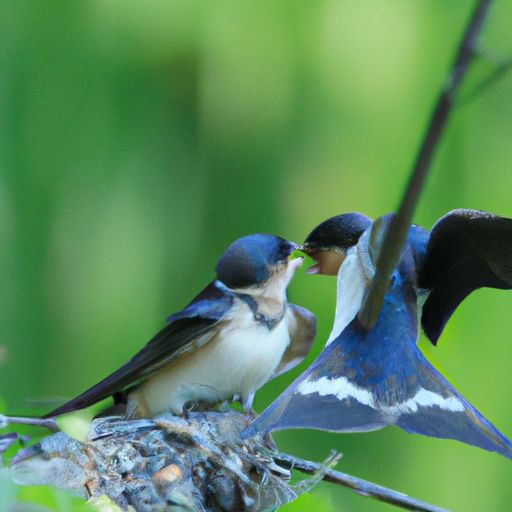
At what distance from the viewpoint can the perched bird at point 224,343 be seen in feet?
3.73

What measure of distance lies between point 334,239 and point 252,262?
0.29 ft

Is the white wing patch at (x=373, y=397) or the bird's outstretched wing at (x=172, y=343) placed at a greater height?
the white wing patch at (x=373, y=397)

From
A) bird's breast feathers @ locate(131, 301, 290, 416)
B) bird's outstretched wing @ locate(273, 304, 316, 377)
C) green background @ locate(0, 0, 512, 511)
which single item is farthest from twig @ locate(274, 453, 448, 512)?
green background @ locate(0, 0, 512, 511)

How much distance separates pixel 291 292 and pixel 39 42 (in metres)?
0.61

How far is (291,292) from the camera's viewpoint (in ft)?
5.83

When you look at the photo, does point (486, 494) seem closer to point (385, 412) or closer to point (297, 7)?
point (297, 7)

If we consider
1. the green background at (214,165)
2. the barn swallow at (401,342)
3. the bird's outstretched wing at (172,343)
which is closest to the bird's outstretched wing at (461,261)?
the barn swallow at (401,342)

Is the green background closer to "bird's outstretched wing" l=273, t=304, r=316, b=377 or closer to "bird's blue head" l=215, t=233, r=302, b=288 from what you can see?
"bird's outstretched wing" l=273, t=304, r=316, b=377

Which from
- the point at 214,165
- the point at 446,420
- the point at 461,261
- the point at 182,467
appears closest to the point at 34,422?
the point at 182,467

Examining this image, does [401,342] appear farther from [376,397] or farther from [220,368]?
[220,368]

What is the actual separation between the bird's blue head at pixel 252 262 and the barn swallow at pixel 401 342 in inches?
2.8

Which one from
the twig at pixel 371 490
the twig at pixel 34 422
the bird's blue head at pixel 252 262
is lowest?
the twig at pixel 371 490

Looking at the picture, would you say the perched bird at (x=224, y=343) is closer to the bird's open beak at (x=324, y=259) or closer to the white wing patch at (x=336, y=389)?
the bird's open beak at (x=324, y=259)

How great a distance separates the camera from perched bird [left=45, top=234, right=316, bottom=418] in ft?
3.73
